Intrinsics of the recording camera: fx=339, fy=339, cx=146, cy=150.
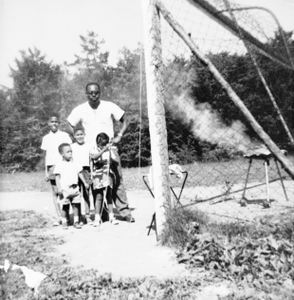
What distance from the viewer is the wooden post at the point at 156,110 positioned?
12.3 ft

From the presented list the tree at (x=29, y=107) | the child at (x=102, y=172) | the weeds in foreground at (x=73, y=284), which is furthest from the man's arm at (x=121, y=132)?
the tree at (x=29, y=107)

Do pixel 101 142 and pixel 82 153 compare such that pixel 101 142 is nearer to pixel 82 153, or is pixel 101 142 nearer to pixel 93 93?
pixel 82 153

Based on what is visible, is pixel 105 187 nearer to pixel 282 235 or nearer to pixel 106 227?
pixel 106 227

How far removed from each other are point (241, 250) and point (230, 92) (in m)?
1.42

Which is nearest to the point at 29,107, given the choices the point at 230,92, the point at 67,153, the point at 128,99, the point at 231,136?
the point at 128,99

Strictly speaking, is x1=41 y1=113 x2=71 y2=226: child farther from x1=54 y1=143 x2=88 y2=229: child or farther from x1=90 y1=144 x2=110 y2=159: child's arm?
x1=90 y1=144 x2=110 y2=159: child's arm

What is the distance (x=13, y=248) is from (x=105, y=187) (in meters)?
1.48

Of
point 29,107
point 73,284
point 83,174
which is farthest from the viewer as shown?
point 29,107

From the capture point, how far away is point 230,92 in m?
3.14

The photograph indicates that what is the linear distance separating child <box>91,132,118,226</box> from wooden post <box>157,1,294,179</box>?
6.35 ft

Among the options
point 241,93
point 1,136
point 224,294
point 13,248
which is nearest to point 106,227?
point 13,248

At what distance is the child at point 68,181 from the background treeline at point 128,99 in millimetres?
5082

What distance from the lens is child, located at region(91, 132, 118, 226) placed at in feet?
15.8

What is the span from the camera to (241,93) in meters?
18.4
